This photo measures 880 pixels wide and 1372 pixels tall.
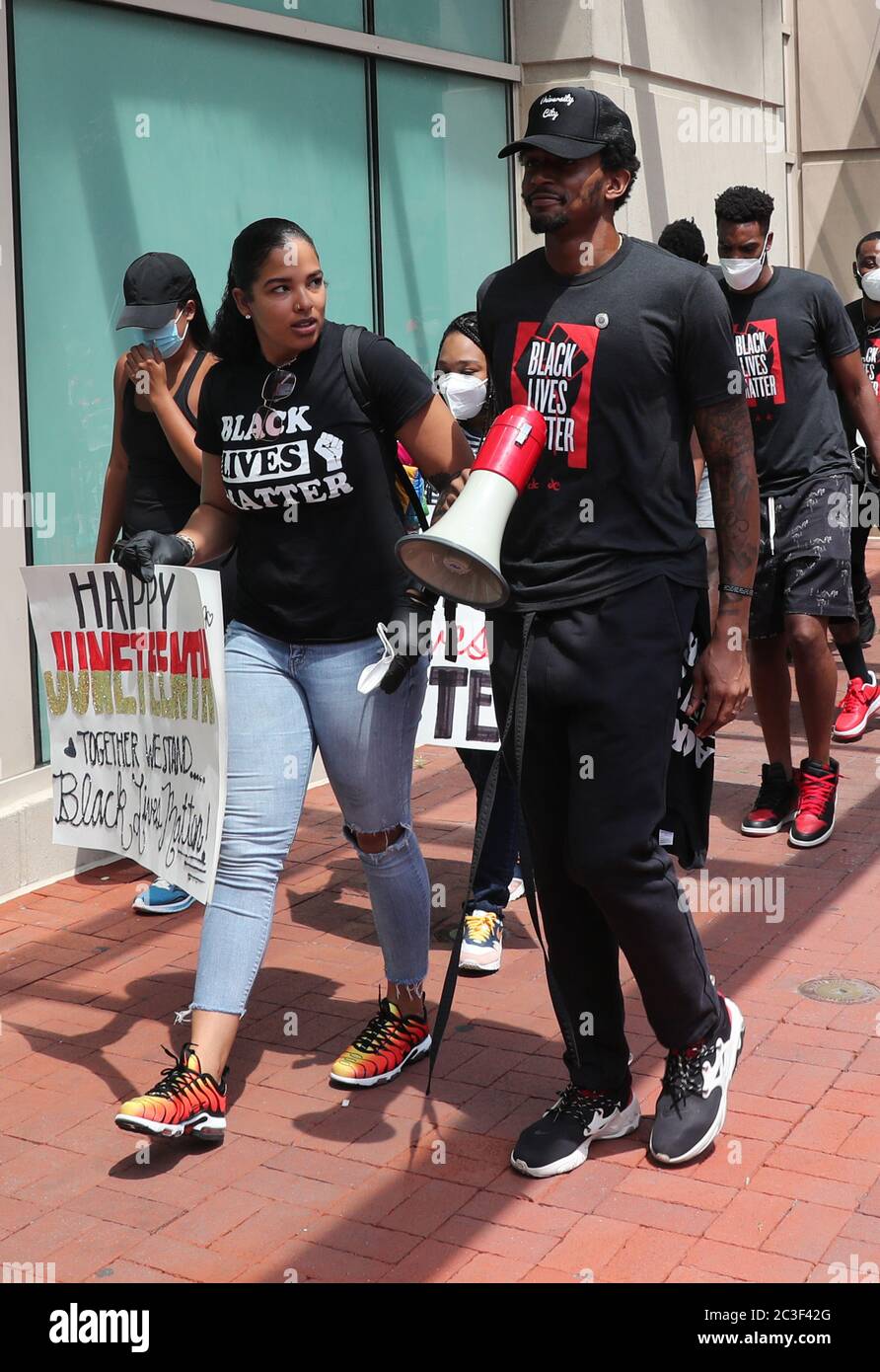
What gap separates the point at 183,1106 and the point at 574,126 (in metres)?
2.36

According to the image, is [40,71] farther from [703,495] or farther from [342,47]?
[703,495]

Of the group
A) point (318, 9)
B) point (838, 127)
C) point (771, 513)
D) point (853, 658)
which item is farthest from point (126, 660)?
point (838, 127)

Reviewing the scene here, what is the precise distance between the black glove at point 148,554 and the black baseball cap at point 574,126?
132 cm

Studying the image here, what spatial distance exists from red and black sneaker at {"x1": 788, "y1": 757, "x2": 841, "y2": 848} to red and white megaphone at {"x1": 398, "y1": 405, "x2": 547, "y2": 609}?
321 cm

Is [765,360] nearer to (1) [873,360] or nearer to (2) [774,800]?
(2) [774,800]

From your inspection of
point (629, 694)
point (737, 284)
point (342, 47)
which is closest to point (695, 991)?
point (629, 694)

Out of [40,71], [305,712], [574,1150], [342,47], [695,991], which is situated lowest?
[574,1150]

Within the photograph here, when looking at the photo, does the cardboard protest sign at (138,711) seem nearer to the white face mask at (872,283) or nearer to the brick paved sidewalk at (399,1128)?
the brick paved sidewalk at (399,1128)

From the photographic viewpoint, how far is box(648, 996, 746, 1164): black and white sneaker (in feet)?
12.8

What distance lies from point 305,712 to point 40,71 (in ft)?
11.0

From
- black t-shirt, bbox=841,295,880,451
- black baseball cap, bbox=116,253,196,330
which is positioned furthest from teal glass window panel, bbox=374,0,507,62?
black baseball cap, bbox=116,253,196,330

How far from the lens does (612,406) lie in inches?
141

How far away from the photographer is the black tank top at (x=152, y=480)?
5625mm

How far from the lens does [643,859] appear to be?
12.1 ft
